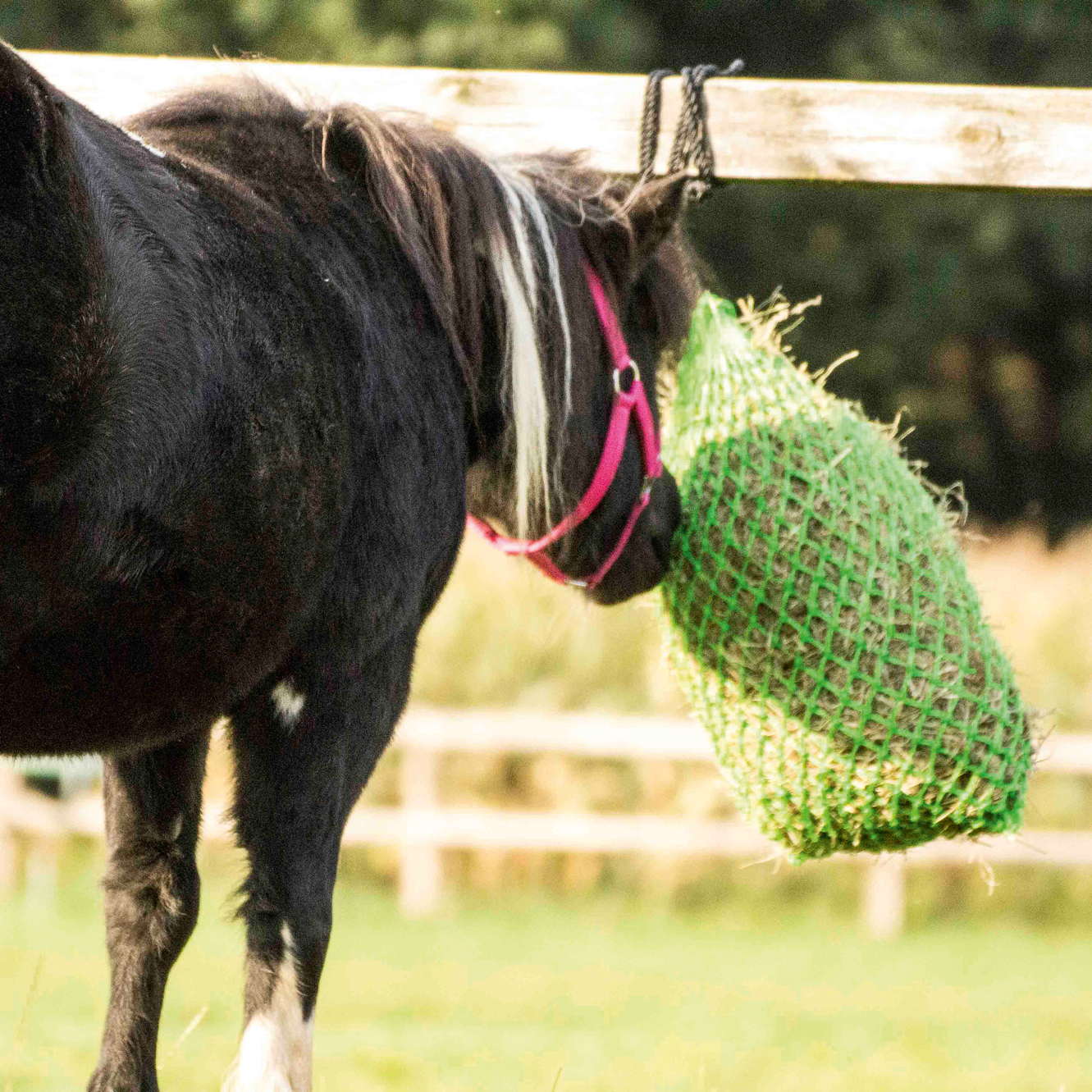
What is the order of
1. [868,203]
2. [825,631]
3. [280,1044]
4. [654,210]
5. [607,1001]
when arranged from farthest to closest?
1. [868,203]
2. [607,1001]
3. [654,210]
4. [825,631]
5. [280,1044]

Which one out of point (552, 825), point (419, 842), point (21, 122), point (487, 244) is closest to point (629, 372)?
point (487, 244)

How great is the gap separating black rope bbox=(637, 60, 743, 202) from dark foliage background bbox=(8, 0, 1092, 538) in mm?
13613

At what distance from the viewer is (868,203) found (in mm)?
19547

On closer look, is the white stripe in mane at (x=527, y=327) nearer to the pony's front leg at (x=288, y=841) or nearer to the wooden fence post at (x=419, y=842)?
the pony's front leg at (x=288, y=841)

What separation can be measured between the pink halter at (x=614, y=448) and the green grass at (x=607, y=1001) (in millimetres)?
2281

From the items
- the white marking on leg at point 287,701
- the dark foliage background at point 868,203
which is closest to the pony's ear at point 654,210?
the white marking on leg at point 287,701

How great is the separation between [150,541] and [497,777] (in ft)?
30.6

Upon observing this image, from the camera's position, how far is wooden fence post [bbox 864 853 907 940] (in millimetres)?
10391

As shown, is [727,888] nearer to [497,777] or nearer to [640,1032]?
[497,777]

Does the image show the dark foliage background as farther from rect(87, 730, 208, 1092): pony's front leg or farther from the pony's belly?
the pony's belly

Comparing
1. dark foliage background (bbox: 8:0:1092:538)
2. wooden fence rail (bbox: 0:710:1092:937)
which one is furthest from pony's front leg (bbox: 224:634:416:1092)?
dark foliage background (bbox: 8:0:1092:538)

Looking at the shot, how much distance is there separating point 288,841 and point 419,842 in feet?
27.4

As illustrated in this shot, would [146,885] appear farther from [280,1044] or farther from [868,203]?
[868,203]

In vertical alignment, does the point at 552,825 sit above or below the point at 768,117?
below
